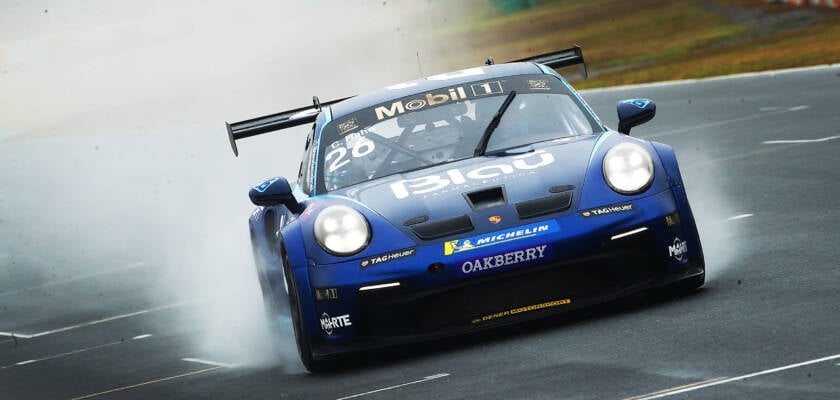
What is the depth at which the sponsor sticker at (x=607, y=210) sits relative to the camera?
7293 mm

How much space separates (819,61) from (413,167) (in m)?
18.0

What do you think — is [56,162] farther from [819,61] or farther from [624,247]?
[624,247]

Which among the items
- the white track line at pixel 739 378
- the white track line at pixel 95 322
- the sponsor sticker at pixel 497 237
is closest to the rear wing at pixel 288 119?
the sponsor sticker at pixel 497 237

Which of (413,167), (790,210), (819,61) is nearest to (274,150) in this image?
(819,61)

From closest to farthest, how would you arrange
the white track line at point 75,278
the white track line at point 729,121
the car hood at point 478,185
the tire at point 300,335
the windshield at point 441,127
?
1. the car hood at point 478,185
2. the tire at point 300,335
3. the windshield at point 441,127
4. the white track line at point 75,278
5. the white track line at point 729,121

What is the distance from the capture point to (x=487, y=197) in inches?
295

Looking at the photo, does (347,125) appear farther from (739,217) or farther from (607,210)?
(739,217)

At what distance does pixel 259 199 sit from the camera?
8062 millimetres

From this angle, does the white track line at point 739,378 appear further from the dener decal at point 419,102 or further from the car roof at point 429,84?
the car roof at point 429,84

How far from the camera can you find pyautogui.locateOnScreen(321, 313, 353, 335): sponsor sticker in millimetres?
7320

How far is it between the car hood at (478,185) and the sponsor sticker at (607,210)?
138 millimetres

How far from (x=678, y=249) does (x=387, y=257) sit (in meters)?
1.32

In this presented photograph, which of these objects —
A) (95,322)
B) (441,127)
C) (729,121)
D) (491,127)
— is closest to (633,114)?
(491,127)

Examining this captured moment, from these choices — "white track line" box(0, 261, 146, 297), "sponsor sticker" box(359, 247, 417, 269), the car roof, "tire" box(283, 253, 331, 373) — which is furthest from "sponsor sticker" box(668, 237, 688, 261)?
"white track line" box(0, 261, 146, 297)
